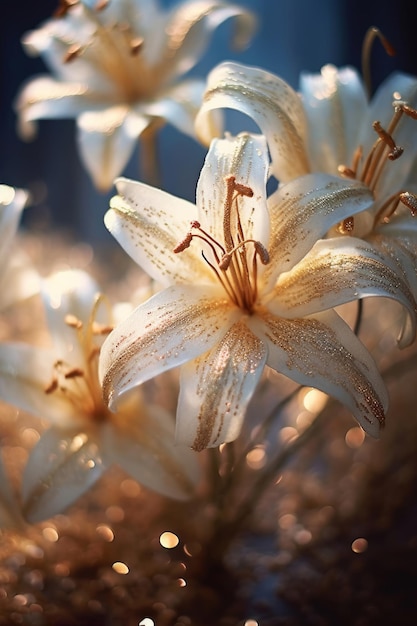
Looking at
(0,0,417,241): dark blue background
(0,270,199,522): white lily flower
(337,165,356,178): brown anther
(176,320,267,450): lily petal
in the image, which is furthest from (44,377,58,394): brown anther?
(0,0,417,241): dark blue background

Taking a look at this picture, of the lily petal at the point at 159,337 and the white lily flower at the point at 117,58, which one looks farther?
the white lily flower at the point at 117,58

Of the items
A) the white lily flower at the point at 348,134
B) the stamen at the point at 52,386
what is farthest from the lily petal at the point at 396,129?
the stamen at the point at 52,386

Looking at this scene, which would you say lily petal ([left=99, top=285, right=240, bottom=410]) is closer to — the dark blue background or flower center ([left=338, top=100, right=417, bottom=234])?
flower center ([left=338, top=100, right=417, bottom=234])

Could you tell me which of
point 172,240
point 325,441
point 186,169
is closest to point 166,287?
point 172,240

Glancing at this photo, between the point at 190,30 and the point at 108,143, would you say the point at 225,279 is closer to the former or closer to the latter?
the point at 108,143

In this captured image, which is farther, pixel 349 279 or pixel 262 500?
pixel 262 500

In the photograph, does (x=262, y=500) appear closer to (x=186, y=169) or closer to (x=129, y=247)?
(x=129, y=247)

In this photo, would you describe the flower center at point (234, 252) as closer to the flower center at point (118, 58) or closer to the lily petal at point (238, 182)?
the lily petal at point (238, 182)
